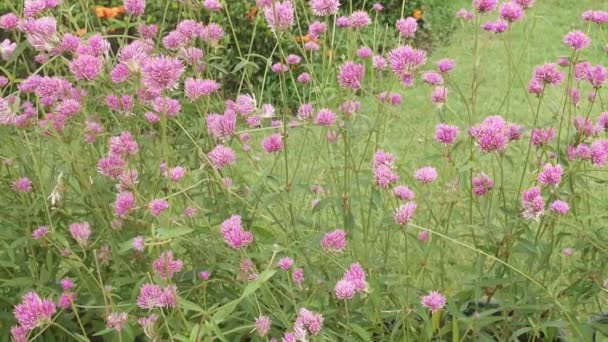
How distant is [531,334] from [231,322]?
0.70 m

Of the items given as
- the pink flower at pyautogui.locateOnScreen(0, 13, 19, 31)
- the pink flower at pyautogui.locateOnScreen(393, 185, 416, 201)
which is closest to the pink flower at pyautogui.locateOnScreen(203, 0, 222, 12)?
the pink flower at pyautogui.locateOnScreen(0, 13, 19, 31)

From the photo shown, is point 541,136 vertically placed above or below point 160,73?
below

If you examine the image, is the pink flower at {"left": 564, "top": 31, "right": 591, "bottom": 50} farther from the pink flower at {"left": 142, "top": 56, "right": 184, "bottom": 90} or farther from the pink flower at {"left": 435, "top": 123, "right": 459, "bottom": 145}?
the pink flower at {"left": 142, "top": 56, "right": 184, "bottom": 90}

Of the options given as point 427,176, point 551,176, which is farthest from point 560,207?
point 427,176

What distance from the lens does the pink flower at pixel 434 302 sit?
1692 millimetres

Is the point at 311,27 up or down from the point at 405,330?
up

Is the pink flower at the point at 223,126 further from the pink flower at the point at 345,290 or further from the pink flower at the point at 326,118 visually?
the pink flower at the point at 345,290

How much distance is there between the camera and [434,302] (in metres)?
1.70

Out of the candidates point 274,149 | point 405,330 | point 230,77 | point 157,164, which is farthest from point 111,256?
point 230,77

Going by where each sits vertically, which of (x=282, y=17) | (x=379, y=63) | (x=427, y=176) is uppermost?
(x=282, y=17)

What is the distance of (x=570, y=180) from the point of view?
6.01 ft

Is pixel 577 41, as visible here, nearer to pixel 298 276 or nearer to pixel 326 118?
pixel 326 118

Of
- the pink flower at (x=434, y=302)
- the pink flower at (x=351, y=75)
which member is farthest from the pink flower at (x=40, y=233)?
the pink flower at (x=434, y=302)

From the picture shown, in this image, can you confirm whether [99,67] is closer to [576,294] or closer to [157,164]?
[157,164]
